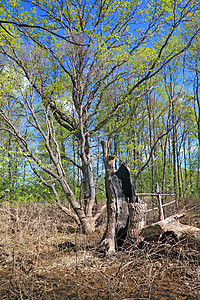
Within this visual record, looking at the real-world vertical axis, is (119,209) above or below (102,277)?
above

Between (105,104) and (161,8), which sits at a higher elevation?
(161,8)

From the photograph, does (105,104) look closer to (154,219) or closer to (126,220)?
(154,219)

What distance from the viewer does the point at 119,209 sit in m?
5.94

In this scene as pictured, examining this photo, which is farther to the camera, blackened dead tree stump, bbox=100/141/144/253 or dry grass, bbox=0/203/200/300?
blackened dead tree stump, bbox=100/141/144/253

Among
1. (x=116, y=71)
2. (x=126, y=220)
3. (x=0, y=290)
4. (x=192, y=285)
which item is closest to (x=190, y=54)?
(x=116, y=71)

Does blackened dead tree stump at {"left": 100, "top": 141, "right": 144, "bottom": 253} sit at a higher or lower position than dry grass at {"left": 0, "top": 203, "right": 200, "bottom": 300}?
higher

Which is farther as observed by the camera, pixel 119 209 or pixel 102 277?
pixel 119 209

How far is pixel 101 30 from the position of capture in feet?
32.6

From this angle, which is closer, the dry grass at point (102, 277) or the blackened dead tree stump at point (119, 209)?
the dry grass at point (102, 277)

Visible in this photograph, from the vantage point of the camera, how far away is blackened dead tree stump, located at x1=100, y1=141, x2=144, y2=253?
5.58 metres

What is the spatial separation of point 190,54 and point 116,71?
5510 millimetres

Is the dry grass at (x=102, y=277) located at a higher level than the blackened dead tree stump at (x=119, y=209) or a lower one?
lower

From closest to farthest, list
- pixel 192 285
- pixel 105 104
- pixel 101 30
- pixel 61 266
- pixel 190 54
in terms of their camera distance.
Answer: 1. pixel 192 285
2. pixel 61 266
3. pixel 101 30
4. pixel 105 104
5. pixel 190 54

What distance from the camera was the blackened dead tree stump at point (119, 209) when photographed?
5.58 meters
